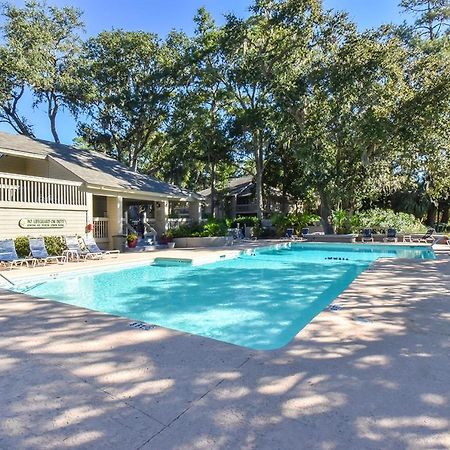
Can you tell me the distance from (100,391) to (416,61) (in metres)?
24.8

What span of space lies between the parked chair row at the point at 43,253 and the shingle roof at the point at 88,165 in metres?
3.07

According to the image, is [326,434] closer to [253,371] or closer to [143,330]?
[253,371]

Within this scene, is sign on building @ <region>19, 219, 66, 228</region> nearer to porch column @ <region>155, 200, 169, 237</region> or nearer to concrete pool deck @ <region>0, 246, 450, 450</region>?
porch column @ <region>155, 200, 169, 237</region>

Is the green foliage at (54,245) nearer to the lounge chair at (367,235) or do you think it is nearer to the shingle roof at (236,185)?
the lounge chair at (367,235)

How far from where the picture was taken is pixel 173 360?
12.8ft

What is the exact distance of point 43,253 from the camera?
12.3 m

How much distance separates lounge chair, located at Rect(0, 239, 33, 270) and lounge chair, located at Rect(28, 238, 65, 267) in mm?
308

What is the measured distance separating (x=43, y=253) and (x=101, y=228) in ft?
15.7

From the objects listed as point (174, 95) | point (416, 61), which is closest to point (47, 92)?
point (174, 95)

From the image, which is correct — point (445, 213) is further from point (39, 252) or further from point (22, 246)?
point (22, 246)

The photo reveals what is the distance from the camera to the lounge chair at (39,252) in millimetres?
12117

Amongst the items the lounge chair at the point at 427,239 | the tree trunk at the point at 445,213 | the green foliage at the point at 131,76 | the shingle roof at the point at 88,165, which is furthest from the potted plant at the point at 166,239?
the tree trunk at the point at 445,213

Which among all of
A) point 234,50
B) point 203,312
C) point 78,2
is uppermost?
point 78,2

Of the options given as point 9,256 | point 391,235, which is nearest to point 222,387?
point 9,256
